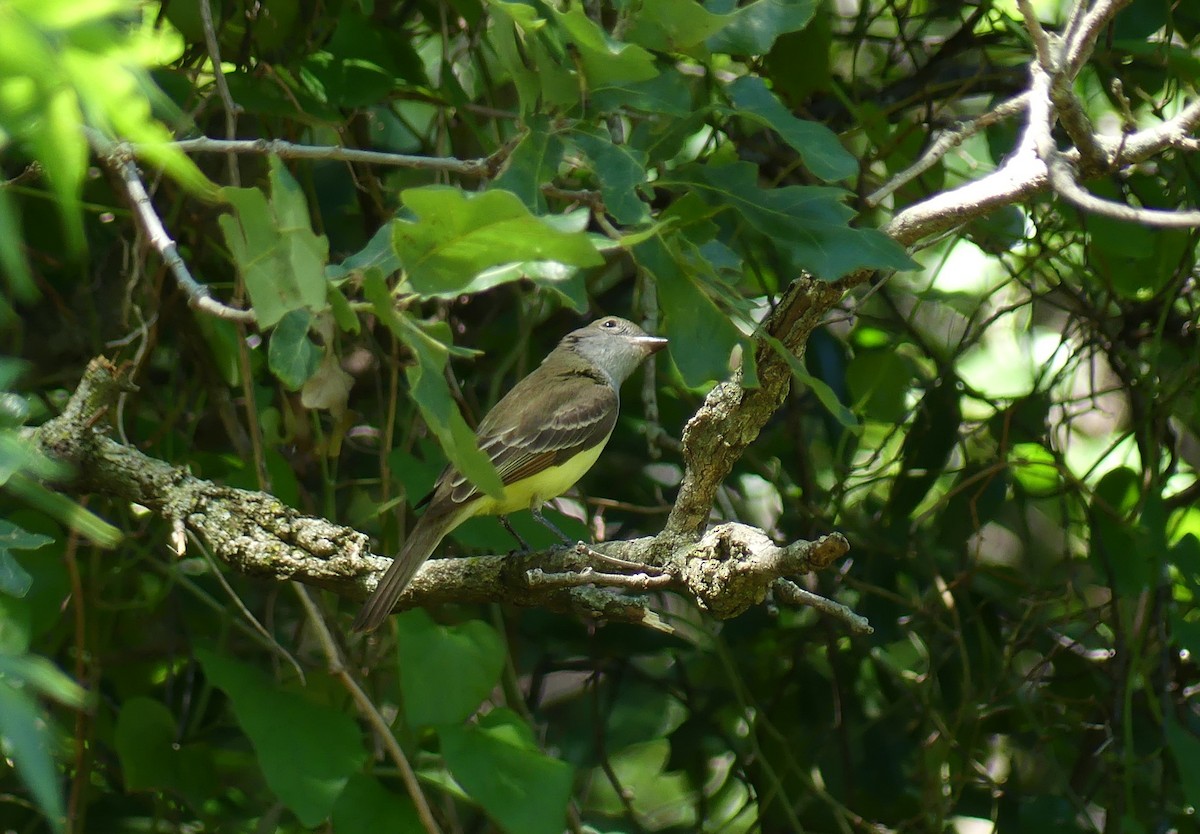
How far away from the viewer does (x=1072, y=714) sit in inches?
179

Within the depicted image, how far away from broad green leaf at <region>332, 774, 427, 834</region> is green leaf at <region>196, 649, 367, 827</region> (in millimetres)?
29

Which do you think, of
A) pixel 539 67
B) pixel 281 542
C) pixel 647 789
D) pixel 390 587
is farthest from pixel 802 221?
pixel 647 789

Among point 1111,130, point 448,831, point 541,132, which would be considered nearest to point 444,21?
point 541,132

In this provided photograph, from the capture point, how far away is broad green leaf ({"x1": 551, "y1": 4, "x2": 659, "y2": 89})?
2164 millimetres

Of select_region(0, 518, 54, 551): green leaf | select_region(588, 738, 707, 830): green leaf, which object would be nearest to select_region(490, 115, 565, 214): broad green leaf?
select_region(0, 518, 54, 551): green leaf

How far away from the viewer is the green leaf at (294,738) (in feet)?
9.82

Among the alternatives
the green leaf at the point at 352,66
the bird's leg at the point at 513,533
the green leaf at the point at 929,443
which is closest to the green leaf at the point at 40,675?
the bird's leg at the point at 513,533

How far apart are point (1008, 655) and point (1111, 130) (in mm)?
3160

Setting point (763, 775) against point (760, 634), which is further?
point (760, 634)

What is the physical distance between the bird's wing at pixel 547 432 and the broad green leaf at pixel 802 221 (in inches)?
69.1

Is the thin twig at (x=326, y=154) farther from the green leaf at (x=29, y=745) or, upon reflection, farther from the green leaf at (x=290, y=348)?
the green leaf at (x=29, y=745)

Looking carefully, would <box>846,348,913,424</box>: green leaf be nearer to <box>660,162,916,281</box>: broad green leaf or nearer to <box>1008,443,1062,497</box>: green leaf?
<box>1008,443,1062,497</box>: green leaf

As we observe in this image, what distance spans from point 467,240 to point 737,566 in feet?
2.70

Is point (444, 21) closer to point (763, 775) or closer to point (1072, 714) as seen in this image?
point (763, 775)
